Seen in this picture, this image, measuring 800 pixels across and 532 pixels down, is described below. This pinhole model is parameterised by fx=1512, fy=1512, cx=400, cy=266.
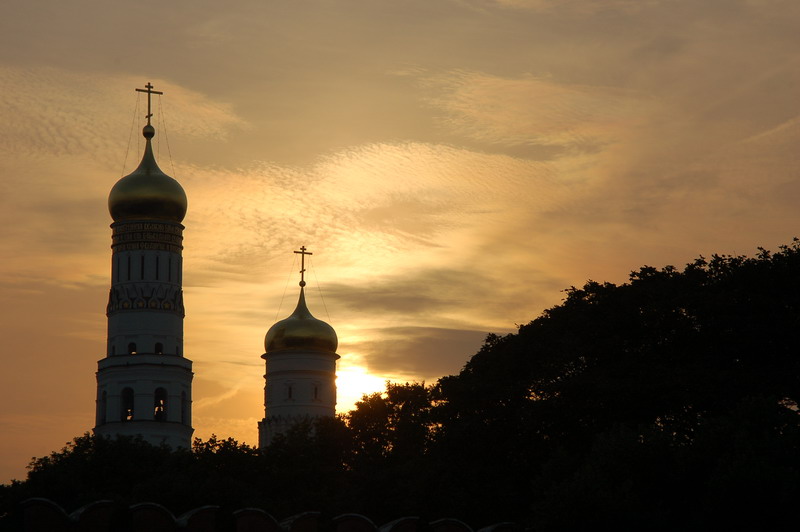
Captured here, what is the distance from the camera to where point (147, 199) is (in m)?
89.4

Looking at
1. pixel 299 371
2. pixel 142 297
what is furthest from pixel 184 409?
pixel 299 371

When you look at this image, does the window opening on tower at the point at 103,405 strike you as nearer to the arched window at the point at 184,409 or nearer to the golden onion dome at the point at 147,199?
the arched window at the point at 184,409

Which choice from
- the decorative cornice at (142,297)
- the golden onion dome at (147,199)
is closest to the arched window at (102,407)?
the decorative cornice at (142,297)

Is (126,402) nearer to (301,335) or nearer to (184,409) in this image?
(184,409)

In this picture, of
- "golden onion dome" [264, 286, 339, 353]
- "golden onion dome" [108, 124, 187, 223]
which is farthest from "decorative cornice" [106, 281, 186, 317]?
"golden onion dome" [264, 286, 339, 353]

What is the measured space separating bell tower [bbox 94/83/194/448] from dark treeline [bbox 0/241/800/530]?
23269 millimetres

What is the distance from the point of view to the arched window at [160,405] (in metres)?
88.4

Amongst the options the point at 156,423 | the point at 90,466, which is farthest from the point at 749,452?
the point at 156,423

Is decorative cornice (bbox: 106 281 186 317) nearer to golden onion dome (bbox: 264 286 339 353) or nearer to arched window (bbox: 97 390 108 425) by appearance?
arched window (bbox: 97 390 108 425)

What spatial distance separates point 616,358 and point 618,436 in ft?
35.3

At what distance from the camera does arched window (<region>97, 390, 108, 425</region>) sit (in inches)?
3499

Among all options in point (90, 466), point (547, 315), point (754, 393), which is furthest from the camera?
point (90, 466)

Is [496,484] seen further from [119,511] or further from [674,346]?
[119,511]

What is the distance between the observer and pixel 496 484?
52.4 metres
